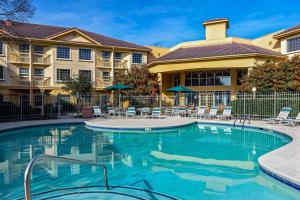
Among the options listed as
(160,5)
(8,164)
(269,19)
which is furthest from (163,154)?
(269,19)

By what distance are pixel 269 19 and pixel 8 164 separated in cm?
2500

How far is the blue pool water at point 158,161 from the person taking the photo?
6.89 m

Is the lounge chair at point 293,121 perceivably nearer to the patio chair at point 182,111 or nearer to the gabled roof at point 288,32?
the patio chair at point 182,111

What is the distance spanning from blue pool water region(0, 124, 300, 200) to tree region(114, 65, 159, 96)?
41.1 feet

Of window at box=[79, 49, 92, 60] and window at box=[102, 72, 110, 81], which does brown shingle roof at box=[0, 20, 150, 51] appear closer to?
window at box=[79, 49, 92, 60]

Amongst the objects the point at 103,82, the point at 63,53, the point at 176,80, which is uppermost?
the point at 63,53

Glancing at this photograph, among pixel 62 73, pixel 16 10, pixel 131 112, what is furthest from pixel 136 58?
pixel 16 10

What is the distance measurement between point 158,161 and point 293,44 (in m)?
23.0

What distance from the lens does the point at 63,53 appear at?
32500 mm

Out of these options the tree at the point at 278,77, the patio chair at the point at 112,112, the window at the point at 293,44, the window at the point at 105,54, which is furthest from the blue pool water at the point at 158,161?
the window at the point at 105,54

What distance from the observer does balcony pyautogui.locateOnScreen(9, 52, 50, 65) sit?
29945mm

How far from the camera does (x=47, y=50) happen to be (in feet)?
104

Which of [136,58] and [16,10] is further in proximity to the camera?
[136,58]

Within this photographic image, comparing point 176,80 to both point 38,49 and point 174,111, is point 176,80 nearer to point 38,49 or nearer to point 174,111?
point 174,111
